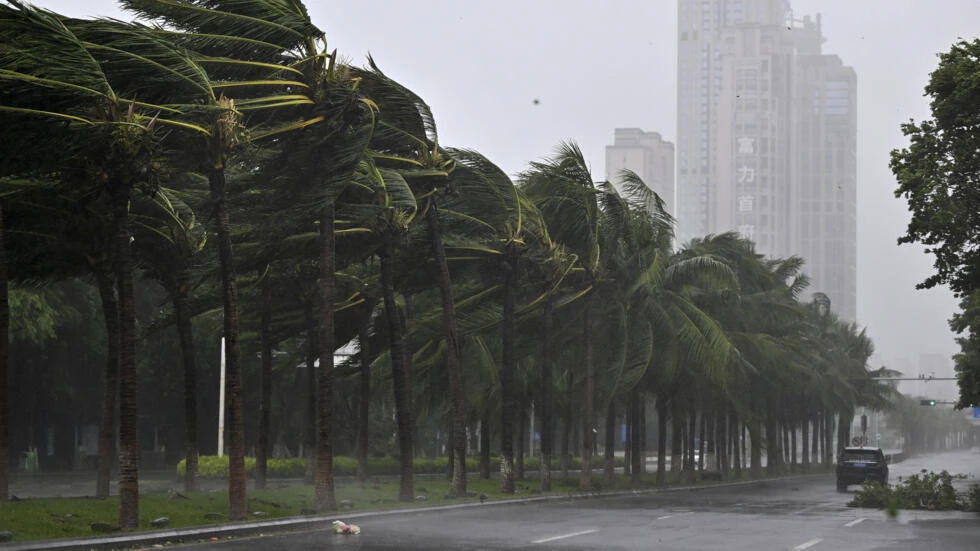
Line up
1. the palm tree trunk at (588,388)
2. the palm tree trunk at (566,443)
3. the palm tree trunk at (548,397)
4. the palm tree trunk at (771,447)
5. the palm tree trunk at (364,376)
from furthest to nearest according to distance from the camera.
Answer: the palm tree trunk at (771,447) → the palm tree trunk at (566,443) → the palm tree trunk at (588,388) → the palm tree trunk at (548,397) → the palm tree trunk at (364,376)

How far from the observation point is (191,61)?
2062 cm

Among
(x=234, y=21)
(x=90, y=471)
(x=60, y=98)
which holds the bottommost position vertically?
(x=90, y=471)

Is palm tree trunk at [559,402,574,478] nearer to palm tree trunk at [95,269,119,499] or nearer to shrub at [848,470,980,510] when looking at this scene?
shrub at [848,470,980,510]

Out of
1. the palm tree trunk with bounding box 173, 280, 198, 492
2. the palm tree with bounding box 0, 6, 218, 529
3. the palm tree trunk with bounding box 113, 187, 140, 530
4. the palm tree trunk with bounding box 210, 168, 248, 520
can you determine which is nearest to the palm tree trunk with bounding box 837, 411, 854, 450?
the palm tree trunk with bounding box 173, 280, 198, 492

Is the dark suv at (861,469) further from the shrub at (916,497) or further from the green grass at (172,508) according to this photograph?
the green grass at (172,508)

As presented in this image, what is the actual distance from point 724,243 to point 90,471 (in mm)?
31470

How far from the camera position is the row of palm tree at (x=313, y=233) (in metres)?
19.7

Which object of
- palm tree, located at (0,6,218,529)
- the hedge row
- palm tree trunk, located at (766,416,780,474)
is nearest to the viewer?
palm tree, located at (0,6,218,529)

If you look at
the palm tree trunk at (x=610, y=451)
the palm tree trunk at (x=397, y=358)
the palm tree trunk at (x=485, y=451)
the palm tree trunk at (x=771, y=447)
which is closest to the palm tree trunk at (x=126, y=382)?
the palm tree trunk at (x=397, y=358)

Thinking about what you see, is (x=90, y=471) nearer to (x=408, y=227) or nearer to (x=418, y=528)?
(x=408, y=227)

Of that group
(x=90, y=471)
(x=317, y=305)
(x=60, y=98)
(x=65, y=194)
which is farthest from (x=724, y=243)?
(x=60, y=98)

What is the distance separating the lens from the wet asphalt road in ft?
64.1

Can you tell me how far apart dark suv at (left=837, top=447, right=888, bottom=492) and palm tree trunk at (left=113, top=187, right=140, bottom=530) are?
34322 millimetres

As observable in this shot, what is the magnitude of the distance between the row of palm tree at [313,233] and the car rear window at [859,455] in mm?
4425
